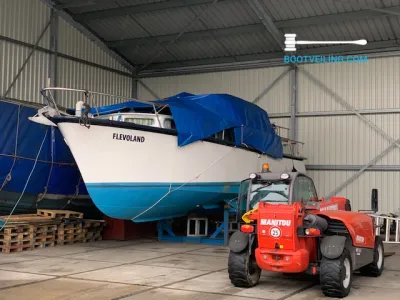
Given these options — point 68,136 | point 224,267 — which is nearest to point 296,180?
point 224,267

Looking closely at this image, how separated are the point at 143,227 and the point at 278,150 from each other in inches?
185

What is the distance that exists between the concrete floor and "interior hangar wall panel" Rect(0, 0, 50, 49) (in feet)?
26.0

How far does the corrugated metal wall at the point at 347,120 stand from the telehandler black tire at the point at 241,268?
35.7 feet

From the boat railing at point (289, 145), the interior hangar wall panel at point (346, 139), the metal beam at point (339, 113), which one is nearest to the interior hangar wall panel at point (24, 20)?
the boat railing at point (289, 145)

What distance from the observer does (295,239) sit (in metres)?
7.03

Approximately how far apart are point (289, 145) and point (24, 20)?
32.3ft

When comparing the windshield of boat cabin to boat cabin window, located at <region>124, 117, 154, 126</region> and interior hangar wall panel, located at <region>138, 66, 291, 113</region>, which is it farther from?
interior hangar wall panel, located at <region>138, 66, 291, 113</region>

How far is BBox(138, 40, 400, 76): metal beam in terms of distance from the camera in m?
17.0

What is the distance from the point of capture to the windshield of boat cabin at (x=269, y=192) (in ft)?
26.9

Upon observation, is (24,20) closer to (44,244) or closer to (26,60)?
(26,60)

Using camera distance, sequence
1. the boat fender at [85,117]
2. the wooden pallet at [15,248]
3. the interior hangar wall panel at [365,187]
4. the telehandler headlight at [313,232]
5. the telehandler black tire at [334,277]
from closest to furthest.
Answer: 1. the telehandler black tire at [334,277]
2. the telehandler headlight at [313,232]
3. the boat fender at [85,117]
4. the wooden pallet at [15,248]
5. the interior hangar wall panel at [365,187]

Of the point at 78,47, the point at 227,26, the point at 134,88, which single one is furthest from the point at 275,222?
the point at 134,88

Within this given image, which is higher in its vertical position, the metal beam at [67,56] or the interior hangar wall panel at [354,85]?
the metal beam at [67,56]

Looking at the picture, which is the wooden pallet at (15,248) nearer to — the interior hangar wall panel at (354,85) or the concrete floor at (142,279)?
the concrete floor at (142,279)
